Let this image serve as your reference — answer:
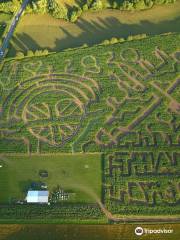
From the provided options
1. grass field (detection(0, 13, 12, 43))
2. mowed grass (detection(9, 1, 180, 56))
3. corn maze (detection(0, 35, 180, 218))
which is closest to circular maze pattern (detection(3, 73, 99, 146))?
corn maze (detection(0, 35, 180, 218))

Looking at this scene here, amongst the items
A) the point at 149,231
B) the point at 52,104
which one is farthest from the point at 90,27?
the point at 149,231

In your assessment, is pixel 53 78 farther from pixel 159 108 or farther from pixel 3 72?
pixel 159 108

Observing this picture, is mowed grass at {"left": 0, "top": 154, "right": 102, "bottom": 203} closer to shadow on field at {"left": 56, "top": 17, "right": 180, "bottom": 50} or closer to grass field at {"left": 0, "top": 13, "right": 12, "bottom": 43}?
shadow on field at {"left": 56, "top": 17, "right": 180, "bottom": 50}

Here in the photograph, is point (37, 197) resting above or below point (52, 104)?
below

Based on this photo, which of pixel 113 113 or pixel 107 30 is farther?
pixel 107 30

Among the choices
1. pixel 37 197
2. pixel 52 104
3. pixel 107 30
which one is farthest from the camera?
pixel 107 30

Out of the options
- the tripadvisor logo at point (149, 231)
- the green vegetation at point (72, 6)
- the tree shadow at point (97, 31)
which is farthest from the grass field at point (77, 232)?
Result: the green vegetation at point (72, 6)

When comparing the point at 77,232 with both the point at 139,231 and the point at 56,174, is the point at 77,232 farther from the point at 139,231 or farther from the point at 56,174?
the point at 56,174
